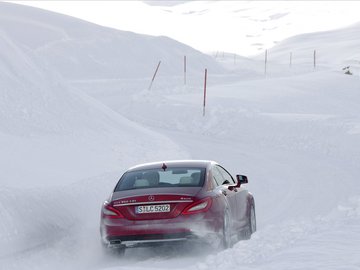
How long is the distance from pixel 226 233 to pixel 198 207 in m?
0.67

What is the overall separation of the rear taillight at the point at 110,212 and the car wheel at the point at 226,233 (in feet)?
4.25

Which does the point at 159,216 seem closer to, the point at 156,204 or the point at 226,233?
the point at 156,204

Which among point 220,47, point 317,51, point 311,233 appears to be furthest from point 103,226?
point 220,47

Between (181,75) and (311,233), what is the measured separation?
147ft

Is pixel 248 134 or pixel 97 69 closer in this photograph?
pixel 248 134

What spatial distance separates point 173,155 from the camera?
2328 centimetres

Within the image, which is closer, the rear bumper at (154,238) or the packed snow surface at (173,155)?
the rear bumper at (154,238)

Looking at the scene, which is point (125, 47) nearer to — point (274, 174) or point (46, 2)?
point (274, 174)

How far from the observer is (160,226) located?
444 inches

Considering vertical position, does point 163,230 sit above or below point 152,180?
below

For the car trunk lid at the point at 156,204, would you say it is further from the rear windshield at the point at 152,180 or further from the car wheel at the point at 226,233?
the car wheel at the point at 226,233

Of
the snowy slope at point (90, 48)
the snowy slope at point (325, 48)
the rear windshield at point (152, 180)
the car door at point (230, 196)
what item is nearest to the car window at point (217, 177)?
the car door at point (230, 196)

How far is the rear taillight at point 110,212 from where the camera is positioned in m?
11.5

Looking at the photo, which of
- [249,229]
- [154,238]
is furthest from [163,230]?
[249,229]
